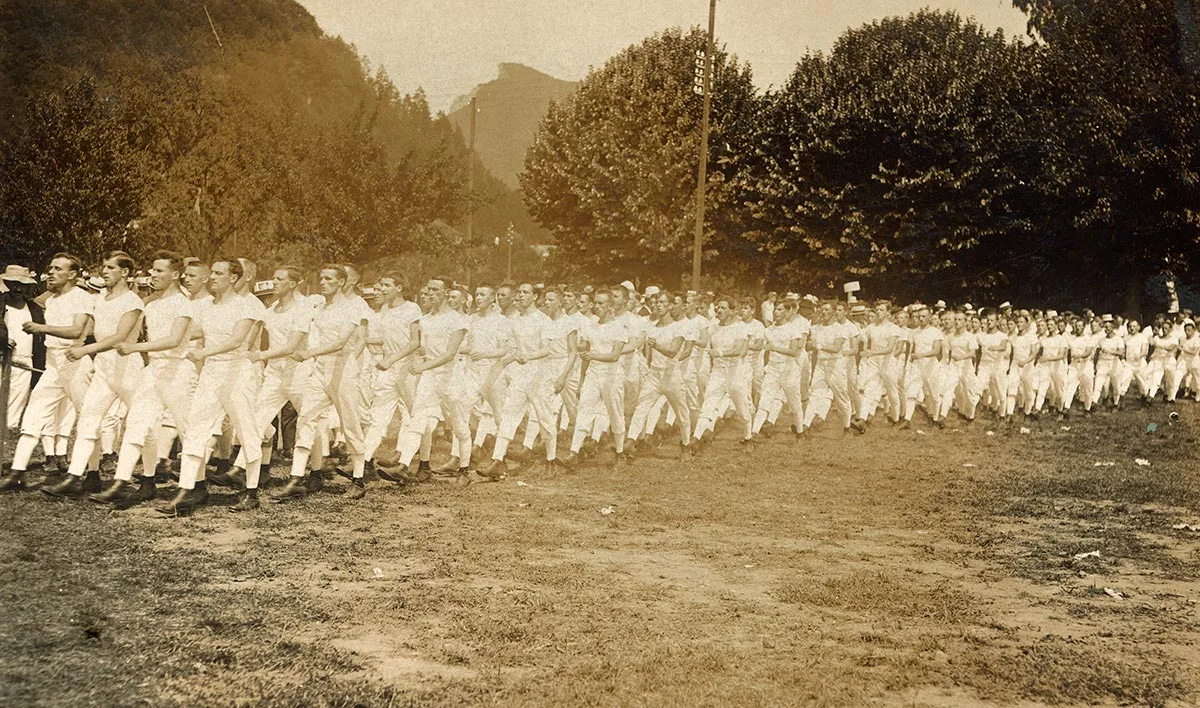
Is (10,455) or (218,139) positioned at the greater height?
(218,139)

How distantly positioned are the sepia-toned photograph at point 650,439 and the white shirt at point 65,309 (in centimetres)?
8

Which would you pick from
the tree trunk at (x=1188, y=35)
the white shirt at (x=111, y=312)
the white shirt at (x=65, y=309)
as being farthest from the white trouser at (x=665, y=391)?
the tree trunk at (x=1188, y=35)

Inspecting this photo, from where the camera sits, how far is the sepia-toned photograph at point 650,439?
18.9 feet

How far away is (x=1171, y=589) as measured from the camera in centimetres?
766

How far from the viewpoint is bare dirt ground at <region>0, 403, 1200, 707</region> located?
17.3 feet

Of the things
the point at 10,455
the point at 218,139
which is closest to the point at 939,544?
the point at 10,455

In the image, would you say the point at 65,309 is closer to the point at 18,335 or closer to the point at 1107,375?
the point at 18,335

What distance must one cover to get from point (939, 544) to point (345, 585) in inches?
185

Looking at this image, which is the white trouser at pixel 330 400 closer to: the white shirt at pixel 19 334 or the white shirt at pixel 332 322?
the white shirt at pixel 332 322

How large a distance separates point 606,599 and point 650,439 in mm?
7756

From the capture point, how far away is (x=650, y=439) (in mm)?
14578

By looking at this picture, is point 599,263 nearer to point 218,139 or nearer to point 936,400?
point 218,139

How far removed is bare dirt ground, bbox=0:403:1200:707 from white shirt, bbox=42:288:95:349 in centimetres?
Answer: 130

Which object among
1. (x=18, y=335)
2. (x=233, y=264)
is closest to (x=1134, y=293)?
(x=233, y=264)
